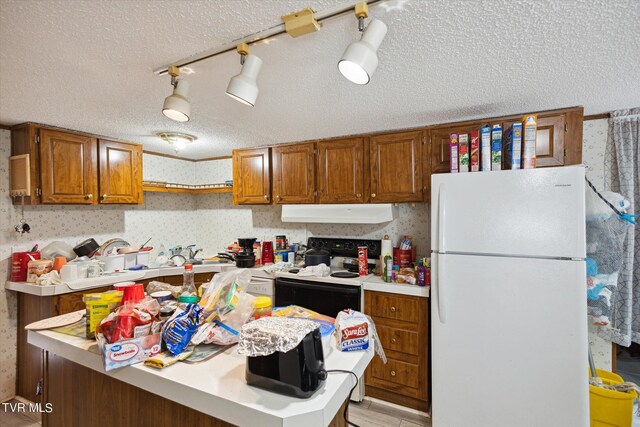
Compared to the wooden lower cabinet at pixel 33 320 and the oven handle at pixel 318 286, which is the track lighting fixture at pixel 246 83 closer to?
the oven handle at pixel 318 286

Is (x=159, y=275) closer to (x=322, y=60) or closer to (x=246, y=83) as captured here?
(x=246, y=83)

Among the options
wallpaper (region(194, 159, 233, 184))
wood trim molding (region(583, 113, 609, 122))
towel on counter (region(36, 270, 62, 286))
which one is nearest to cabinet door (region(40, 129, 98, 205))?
towel on counter (region(36, 270, 62, 286))

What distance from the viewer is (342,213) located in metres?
2.81

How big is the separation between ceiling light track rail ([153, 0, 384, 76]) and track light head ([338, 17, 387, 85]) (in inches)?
2.9

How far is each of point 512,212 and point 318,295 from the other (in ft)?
5.13

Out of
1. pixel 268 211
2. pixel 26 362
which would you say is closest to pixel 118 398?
pixel 26 362

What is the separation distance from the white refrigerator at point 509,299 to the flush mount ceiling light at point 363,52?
1198mm

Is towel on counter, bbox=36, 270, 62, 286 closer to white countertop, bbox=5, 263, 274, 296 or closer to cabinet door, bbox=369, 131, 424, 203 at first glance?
white countertop, bbox=5, 263, 274, 296

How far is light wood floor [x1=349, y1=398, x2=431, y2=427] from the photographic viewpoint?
2203 mm

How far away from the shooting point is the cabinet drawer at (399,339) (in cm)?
229

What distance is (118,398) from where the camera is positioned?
3.93 feet

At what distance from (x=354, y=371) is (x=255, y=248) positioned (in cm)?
252

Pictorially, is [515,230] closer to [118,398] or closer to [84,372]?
[118,398]

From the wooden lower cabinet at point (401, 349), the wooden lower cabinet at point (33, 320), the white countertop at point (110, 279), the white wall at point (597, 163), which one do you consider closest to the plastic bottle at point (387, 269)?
the wooden lower cabinet at point (401, 349)
